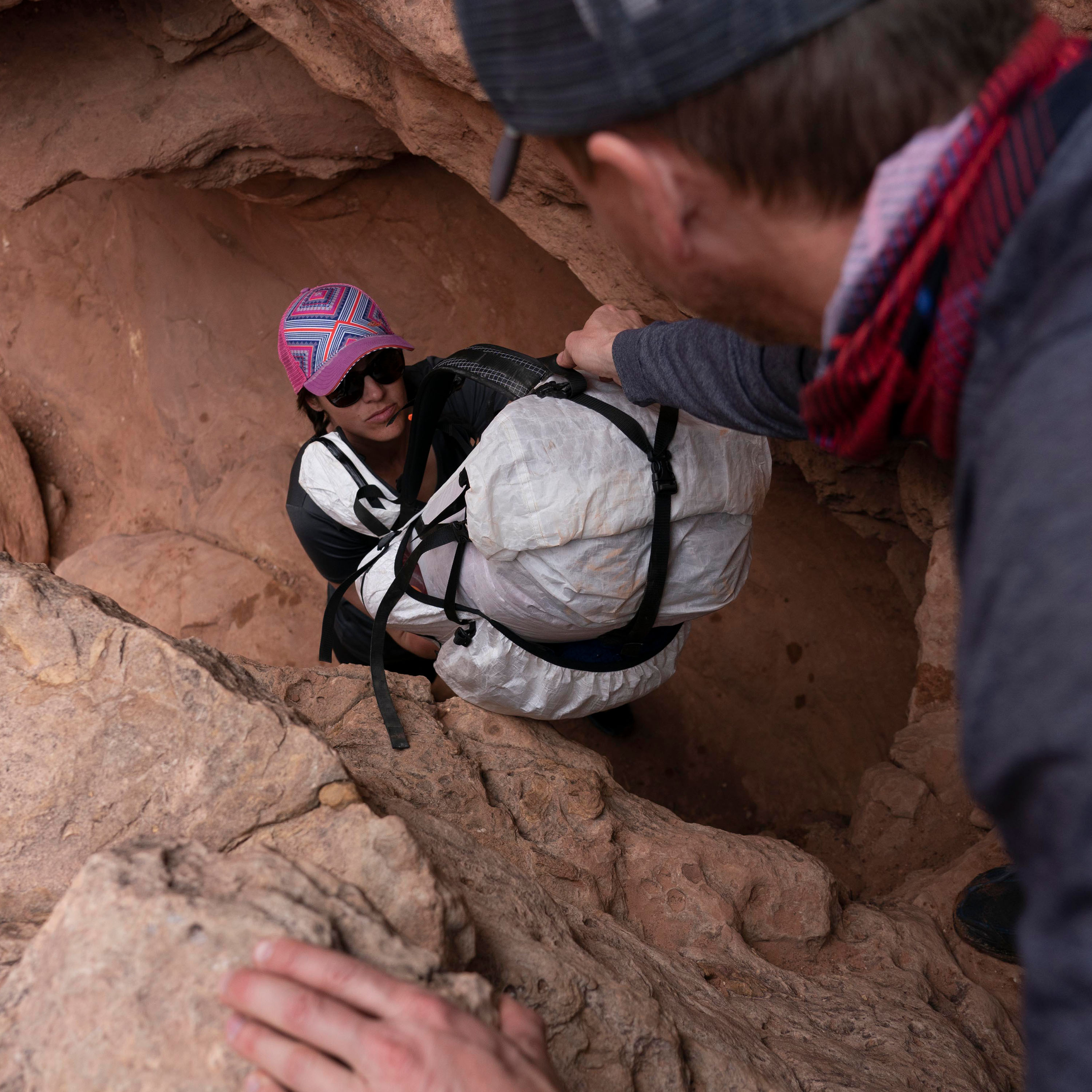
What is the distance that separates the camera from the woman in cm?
251

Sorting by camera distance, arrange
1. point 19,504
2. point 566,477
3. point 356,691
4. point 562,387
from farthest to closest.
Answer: point 19,504 < point 356,691 < point 562,387 < point 566,477

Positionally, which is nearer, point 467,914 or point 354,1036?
point 354,1036

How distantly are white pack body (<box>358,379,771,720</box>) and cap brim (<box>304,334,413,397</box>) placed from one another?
705mm

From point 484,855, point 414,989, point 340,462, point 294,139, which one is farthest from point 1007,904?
point 294,139

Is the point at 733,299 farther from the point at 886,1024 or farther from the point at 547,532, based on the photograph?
the point at 886,1024

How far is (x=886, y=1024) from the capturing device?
150 centimetres

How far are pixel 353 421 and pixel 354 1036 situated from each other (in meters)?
2.11

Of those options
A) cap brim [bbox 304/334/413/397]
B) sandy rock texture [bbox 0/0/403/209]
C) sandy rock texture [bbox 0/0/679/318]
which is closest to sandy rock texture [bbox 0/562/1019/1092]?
cap brim [bbox 304/334/413/397]

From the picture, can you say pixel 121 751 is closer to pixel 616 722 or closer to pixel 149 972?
pixel 149 972

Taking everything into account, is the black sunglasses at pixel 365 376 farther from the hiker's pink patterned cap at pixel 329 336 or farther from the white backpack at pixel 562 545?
the white backpack at pixel 562 545

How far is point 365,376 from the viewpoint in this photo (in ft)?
8.41

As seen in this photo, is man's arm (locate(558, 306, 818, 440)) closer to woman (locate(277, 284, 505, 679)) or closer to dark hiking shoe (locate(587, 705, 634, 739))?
woman (locate(277, 284, 505, 679))

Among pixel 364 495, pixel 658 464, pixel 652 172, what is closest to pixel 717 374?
pixel 658 464

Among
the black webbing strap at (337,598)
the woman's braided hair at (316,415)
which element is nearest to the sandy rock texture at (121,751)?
the black webbing strap at (337,598)
